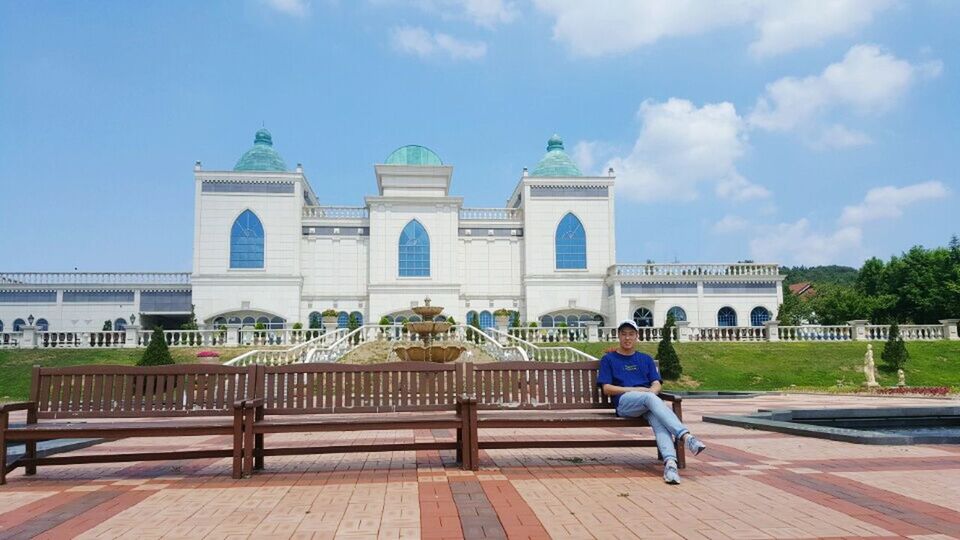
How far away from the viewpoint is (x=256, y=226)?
120 feet

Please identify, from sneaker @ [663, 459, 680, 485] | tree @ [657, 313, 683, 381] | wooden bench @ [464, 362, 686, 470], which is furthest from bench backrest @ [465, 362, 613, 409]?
tree @ [657, 313, 683, 381]

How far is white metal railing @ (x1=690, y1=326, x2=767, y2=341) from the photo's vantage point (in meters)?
29.3

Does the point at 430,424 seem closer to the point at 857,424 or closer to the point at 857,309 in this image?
the point at 857,424

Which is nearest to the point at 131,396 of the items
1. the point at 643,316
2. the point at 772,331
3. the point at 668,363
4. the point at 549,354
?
the point at 549,354

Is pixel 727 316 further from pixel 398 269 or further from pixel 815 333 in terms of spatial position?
pixel 398 269

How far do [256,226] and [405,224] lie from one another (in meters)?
7.91

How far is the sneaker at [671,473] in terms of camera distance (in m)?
5.34

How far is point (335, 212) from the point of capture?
3838 centimetres

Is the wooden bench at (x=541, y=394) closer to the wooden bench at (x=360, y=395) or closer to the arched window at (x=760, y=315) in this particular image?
the wooden bench at (x=360, y=395)

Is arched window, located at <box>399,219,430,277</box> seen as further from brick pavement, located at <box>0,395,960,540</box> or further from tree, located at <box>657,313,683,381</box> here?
brick pavement, located at <box>0,395,960,540</box>

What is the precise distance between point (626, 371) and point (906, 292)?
42797 millimetres

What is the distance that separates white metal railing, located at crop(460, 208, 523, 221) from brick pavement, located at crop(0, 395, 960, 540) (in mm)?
32189

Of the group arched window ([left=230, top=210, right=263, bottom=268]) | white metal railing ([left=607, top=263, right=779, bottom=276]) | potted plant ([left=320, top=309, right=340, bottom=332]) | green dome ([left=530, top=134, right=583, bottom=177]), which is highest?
green dome ([left=530, top=134, right=583, bottom=177])

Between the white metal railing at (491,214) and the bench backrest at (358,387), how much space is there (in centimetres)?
3264
